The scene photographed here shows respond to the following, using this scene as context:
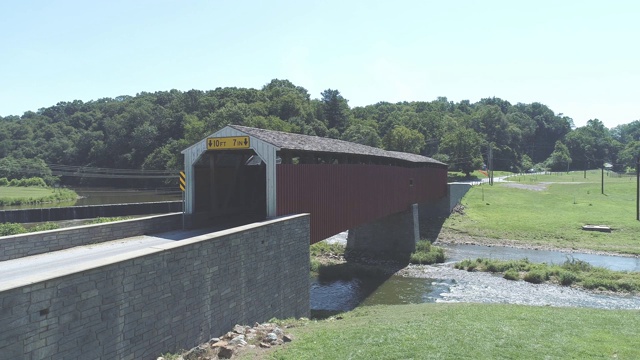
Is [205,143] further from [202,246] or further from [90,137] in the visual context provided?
[90,137]

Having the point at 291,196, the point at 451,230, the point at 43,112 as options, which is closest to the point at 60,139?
the point at 43,112

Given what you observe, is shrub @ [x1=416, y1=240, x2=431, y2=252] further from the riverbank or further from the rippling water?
the riverbank

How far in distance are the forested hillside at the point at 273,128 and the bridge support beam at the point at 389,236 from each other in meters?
38.7

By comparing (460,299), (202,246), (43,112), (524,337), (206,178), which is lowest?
(460,299)

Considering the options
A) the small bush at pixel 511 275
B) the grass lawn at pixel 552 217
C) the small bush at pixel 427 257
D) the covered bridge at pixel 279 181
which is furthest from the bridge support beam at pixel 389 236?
the grass lawn at pixel 552 217

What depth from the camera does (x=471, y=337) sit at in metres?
9.57

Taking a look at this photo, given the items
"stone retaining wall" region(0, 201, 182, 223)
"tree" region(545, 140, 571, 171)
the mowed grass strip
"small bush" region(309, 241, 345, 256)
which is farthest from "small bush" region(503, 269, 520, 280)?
"tree" region(545, 140, 571, 171)

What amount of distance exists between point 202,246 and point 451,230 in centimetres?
3121

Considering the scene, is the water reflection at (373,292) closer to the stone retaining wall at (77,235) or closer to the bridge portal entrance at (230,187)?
the bridge portal entrance at (230,187)

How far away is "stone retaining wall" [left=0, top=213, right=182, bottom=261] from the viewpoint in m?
10.5

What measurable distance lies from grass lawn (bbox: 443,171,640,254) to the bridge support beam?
32.4 feet

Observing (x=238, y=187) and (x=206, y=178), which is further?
(x=238, y=187)

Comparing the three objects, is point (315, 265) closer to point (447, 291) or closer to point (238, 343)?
point (447, 291)

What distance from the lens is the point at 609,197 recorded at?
50188mm
